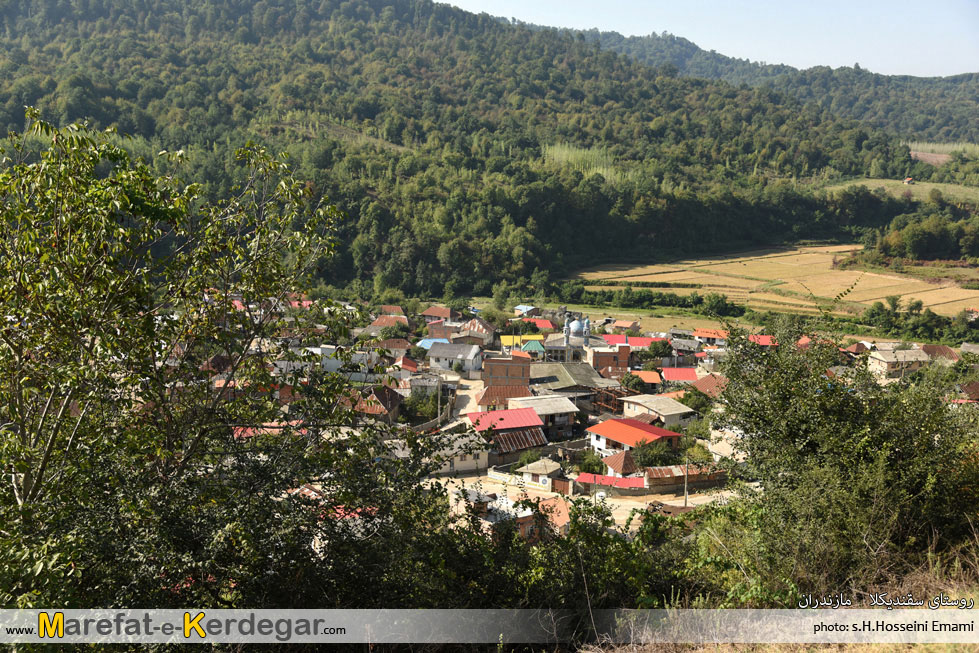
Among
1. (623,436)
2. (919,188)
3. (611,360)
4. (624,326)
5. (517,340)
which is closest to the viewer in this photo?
(623,436)

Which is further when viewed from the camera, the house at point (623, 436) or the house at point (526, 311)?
the house at point (526, 311)

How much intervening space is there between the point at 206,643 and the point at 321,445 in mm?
1037

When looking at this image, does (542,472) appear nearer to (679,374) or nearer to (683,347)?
(679,374)

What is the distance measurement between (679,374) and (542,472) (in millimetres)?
12086

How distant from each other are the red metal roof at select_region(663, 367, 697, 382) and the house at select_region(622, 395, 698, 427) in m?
4.25

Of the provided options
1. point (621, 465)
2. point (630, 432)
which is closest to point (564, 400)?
point (630, 432)

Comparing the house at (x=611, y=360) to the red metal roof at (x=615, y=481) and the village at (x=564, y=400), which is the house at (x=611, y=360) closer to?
the village at (x=564, y=400)

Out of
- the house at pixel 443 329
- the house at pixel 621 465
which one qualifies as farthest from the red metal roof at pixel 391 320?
the house at pixel 621 465

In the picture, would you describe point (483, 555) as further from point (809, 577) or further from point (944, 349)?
point (944, 349)

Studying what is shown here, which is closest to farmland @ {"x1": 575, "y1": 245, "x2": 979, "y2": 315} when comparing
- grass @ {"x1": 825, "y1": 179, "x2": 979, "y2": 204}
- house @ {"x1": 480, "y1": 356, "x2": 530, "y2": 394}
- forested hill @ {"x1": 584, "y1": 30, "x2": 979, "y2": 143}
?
house @ {"x1": 480, "y1": 356, "x2": 530, "y2": 394}

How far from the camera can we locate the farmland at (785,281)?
37406mm

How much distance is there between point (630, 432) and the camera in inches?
658

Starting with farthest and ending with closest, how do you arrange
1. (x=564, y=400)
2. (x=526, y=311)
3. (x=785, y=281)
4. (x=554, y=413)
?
A: 1. (x=785, y=281)
2. (x=526, y=311)
3. (x=564, y=400)
4. (x=554, y=413)

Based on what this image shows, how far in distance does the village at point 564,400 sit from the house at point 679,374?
7 centimetres
